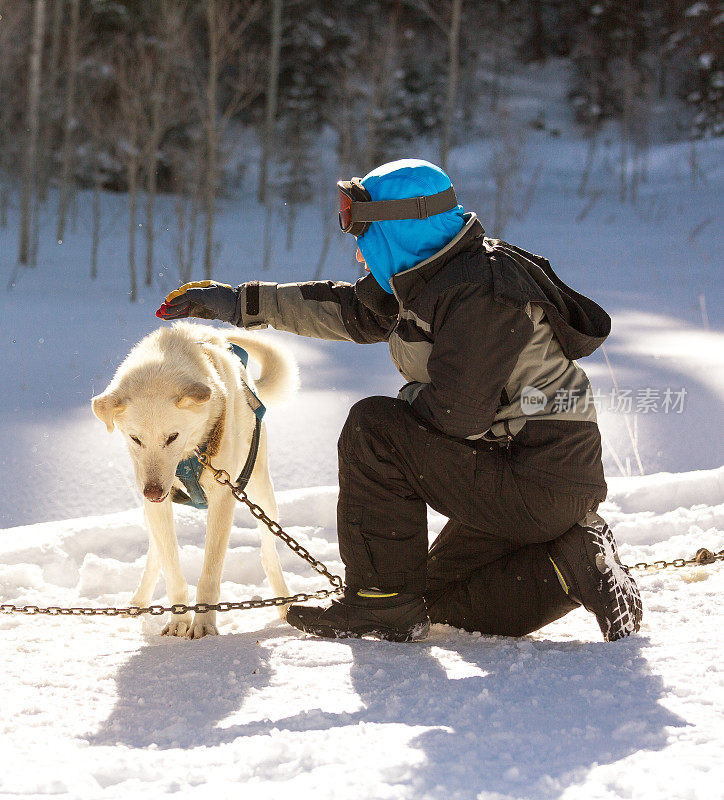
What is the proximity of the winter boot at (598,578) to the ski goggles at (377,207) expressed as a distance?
3.17 ft

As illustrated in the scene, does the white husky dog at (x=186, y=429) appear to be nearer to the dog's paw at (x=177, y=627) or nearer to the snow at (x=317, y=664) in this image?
the dog's paw at (x=177, y=627)

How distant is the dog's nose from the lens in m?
2.25

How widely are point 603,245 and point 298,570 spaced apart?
13578mm

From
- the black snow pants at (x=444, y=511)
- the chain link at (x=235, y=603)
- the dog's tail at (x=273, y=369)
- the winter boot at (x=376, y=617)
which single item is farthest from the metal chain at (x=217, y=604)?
the dog's tail at (x=273, y=369)

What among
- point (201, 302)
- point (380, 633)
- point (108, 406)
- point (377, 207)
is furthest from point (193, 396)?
point (380, 633)

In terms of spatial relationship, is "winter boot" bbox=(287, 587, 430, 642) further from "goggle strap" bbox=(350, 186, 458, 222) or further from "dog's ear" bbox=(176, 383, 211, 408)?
"goggle strap" bbox=(350, 186, 458, 222)

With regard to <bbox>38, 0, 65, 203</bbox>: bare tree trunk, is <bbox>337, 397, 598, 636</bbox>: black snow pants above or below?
below

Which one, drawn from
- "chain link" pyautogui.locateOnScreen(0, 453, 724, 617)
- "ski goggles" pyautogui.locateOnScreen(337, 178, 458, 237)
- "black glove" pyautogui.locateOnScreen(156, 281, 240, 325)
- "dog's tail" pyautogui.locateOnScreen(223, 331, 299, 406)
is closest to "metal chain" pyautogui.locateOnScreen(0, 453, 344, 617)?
"chain link" pyautogui.locateOnScreen(0, 453, 724, 617)

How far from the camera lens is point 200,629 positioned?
2490mm

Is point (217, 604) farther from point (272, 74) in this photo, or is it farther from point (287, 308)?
point (272, 74)

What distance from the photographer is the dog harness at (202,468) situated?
248cm

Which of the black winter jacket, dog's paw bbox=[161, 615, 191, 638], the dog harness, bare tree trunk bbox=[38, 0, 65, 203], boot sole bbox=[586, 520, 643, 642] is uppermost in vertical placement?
bare tree trunk bbox=[38, 0, 65, 203]

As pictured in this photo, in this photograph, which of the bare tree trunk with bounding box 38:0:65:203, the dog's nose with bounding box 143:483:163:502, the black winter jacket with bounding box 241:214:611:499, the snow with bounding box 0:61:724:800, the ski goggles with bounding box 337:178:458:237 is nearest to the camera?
the snow with bounding box 0:61:724:800

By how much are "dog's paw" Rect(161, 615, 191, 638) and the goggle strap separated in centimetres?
134
